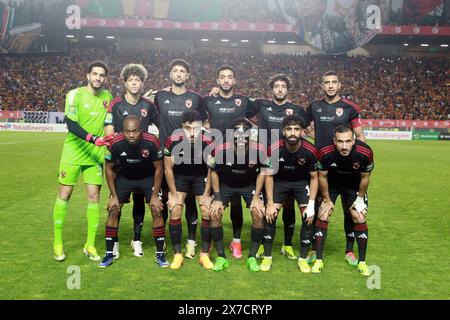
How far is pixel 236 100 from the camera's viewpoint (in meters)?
6.40

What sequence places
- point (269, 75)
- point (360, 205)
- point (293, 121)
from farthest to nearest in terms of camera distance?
point (269, 75) < point (360, 205) < point (293, 121)

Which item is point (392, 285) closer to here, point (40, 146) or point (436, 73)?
point (40, 146)

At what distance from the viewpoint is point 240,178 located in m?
5.72

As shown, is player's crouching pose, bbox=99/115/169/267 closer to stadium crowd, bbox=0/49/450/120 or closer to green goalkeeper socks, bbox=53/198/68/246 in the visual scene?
green goalkeeper socks, bbox=53/198/68/246

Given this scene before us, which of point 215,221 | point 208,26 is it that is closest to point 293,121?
point 215,221

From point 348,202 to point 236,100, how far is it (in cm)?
203

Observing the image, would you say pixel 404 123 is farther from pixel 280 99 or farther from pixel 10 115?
pixel 280 99

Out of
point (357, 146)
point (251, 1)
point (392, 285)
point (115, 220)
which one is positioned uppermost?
point (251, 1)

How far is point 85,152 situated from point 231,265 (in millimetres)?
2292

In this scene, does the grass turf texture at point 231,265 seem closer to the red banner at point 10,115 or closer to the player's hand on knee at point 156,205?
the player's hand on knee at point 156,205

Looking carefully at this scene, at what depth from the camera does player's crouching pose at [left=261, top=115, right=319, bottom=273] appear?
5418 mm

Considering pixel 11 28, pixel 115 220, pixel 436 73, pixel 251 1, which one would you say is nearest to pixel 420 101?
pixel 436 73

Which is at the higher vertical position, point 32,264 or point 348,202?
point 348,202

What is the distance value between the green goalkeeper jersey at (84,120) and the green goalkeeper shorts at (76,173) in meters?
0.05
